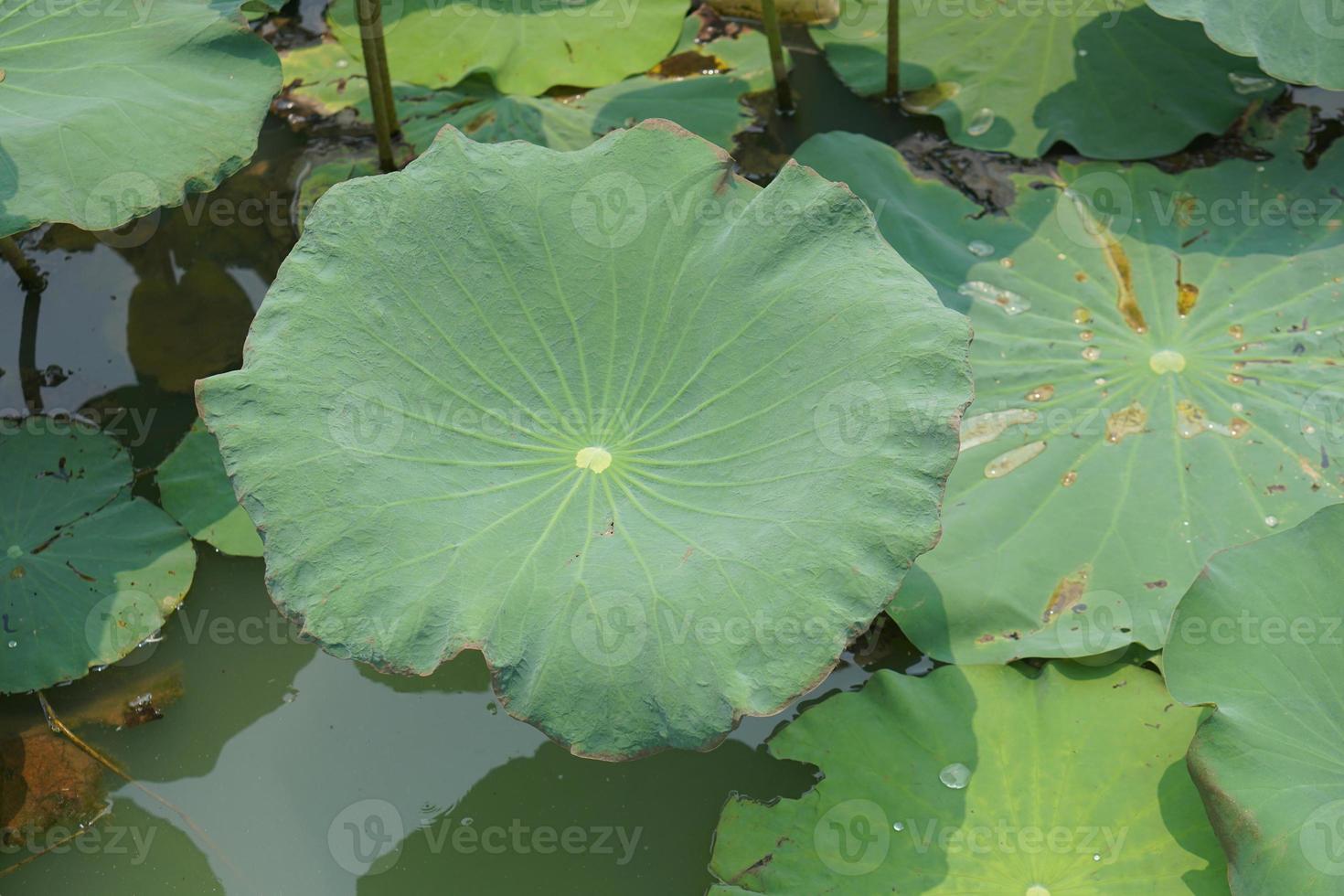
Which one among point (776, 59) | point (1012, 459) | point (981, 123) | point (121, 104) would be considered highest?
Result: point (121, 104)

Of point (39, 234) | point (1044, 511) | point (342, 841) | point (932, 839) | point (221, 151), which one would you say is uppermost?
point (221, 151)

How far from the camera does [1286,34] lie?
2.70 metres

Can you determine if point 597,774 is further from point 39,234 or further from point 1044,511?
point 39,234

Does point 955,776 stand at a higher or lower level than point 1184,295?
lower

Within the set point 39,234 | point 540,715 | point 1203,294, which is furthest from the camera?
point 39,234

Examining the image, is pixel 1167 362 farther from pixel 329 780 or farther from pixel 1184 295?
pixel 329 780

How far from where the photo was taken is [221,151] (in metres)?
2.63

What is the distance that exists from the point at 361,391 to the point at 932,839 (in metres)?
1.36

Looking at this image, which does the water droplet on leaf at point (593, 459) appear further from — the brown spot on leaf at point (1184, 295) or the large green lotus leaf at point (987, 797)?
the brown spot on leaf at point (1184, 295)

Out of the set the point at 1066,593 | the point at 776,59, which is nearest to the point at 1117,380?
the point at 1066,593

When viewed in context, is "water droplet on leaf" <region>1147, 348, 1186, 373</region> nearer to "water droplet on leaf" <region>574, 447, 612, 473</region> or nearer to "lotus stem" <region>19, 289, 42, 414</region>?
"water droplet on leaf" <region>574, 447, 612, 473</region>

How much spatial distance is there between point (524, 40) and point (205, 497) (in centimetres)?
165

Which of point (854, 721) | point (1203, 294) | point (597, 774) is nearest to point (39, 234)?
point (597, 774)

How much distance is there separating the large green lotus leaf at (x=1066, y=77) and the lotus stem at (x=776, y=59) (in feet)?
0.63
